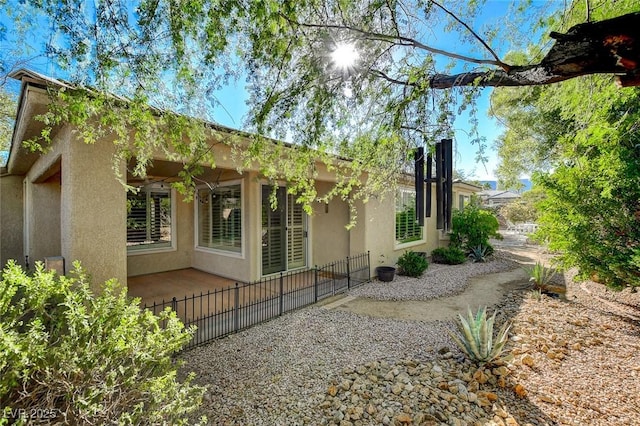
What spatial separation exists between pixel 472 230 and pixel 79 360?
534 inches

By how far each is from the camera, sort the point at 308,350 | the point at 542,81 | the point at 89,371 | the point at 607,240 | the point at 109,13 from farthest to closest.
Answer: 1. the point at 607,240
2. the point at 308,350
3. the point at 109,13
4. the point at 542,81
5. the point at 89,371

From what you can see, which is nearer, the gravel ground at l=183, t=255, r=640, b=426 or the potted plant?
the gravel ground at l=183, t=255, r=640, b=426

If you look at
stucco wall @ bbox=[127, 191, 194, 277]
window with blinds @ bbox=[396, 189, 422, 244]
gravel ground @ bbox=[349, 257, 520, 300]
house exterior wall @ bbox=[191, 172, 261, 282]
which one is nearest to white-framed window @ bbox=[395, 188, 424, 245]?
window with blinds @ bbox=[396, 189, 422, 244]

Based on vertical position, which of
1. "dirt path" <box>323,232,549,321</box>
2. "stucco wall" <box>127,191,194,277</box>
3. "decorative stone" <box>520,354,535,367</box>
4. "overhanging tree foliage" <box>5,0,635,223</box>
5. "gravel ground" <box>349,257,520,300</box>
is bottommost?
"dirt path" <box>323,232,549,321</box>

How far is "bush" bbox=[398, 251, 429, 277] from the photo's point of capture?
936 centimetres

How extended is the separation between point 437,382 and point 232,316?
3.84m

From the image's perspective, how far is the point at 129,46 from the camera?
3027 millimetres

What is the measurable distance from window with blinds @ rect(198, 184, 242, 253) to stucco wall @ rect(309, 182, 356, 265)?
2569mm

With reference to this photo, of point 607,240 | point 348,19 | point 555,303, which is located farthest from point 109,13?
point 555,303

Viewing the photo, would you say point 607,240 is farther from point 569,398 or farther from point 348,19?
point 348,19

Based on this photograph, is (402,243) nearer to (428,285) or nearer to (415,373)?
(428,285)

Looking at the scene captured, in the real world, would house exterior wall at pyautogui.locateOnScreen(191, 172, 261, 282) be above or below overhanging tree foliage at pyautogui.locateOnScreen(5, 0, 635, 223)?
below

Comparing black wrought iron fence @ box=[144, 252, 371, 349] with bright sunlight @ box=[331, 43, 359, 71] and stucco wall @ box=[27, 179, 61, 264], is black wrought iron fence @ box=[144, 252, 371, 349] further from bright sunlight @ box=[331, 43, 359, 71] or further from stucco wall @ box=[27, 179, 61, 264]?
stucco wall @ box=[27, 179, 61, 264]

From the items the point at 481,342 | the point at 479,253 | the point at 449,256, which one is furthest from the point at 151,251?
the point at 479,253
